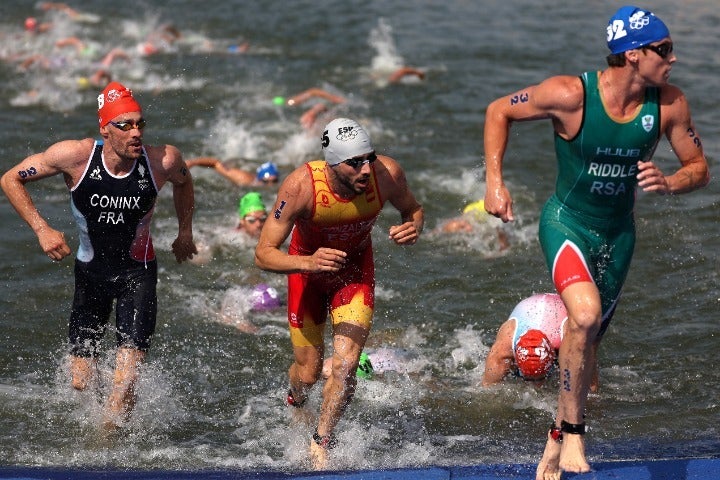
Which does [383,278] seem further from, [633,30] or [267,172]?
[633,30]

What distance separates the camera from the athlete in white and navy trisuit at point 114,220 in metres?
7.54

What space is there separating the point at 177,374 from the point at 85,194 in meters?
2.53

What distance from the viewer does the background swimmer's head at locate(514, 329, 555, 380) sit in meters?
8.20

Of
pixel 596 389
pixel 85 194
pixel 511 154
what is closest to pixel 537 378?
pixel 596 389

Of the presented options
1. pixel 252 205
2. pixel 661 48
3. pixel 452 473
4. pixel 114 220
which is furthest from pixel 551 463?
pixel 252 205

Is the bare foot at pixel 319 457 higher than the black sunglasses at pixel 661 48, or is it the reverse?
the black sunglasses at pixel 661 48

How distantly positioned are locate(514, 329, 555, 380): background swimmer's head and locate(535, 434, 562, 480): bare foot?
1.93 m

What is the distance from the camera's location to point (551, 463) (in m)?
6.28

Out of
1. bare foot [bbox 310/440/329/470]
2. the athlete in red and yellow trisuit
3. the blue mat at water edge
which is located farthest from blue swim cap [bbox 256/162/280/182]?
the blue mat at water edge

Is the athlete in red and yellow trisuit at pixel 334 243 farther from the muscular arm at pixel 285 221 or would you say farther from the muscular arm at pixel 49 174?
the muscular arm at pixel 49 174

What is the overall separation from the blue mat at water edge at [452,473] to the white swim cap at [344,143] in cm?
184

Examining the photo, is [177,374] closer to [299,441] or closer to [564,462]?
[299,441]

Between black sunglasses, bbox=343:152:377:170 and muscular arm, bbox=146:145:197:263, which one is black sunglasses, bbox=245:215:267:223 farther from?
black sunglasses, bbox=343:152:377:170

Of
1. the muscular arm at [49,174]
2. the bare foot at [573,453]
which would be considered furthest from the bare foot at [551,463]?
the muscular arm at [49,174]
